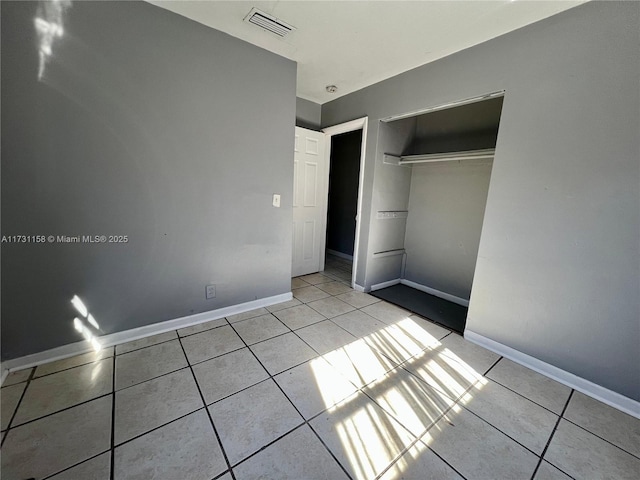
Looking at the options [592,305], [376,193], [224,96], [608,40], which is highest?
[608,40]

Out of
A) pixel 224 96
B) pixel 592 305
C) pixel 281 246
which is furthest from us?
pixel 281 246

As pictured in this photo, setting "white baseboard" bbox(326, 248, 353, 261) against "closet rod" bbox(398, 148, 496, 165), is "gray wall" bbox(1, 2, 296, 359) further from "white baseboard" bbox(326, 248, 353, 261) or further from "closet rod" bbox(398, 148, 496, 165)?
"white baseboard" bbox(326, 248, 353, 261)

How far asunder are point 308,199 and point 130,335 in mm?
2560

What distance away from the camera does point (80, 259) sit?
1.82m

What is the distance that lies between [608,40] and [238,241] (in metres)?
3.10

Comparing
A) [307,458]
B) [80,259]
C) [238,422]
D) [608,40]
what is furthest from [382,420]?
[608,40]

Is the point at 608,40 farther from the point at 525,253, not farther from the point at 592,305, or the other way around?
the point at 592,305

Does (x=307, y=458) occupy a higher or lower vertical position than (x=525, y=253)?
lower

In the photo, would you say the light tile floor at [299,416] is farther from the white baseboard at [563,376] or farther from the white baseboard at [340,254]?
the white baseboard at [340,254]

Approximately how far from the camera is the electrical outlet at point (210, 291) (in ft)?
7.89

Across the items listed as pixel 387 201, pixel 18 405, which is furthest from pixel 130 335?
pixel 387 201

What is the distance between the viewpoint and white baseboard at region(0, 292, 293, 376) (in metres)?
1.72

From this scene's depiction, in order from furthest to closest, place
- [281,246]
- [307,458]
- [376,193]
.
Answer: [376,193], [281,246], [307,458]

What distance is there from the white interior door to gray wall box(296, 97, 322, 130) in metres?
0.19
